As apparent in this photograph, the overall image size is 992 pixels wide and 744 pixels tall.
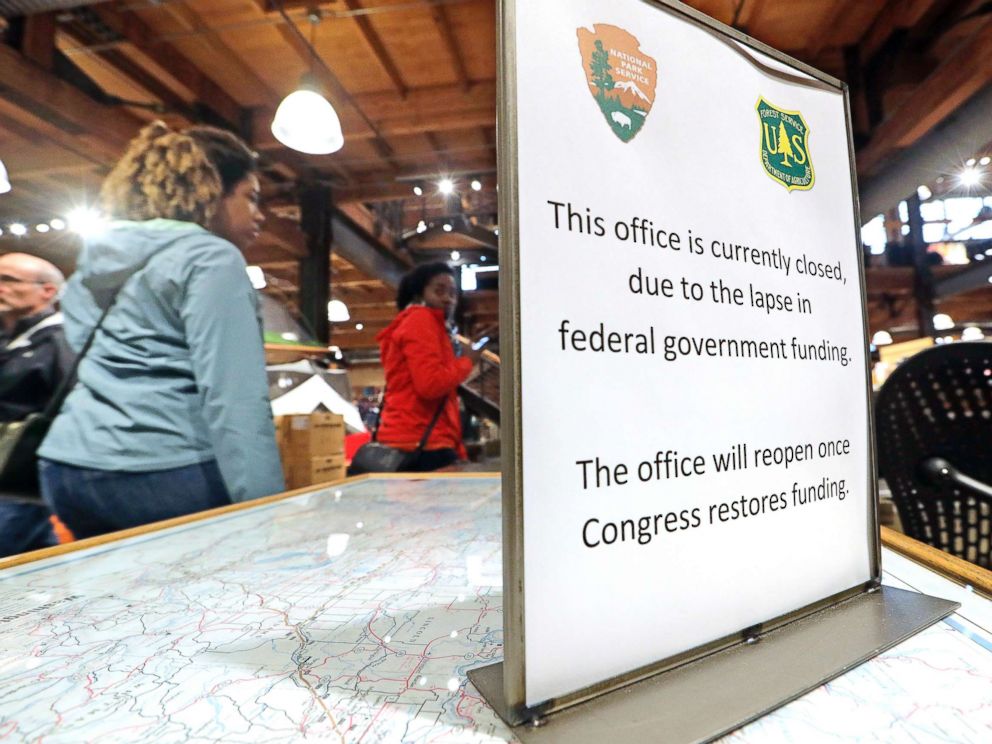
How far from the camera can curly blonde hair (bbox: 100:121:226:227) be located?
6.01 ft

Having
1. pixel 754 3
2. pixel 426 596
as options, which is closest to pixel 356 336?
pixel 754 3

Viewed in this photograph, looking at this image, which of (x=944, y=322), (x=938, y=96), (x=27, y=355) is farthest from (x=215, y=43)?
(x=944, y=322)

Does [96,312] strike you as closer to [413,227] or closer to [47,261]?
[47,261]

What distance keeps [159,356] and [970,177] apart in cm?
574

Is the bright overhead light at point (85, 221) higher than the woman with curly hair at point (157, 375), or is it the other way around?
the bright overhead light at point (85, 221)

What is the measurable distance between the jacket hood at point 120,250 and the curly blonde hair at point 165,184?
3.1 inches

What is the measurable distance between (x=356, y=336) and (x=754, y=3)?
9.62 meters

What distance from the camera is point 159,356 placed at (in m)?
1.63

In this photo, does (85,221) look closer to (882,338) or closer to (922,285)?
(922,285)

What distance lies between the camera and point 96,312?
1629 mm

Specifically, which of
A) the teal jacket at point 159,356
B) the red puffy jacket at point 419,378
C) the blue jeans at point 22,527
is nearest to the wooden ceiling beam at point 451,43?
the red puffy jacket at point 419,378

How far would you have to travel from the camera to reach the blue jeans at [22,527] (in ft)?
4.79

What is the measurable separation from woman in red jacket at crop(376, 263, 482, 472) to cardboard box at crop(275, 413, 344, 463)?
2.55 feet

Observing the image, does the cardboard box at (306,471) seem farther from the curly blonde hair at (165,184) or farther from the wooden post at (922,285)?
the wooden post at (922,285)
